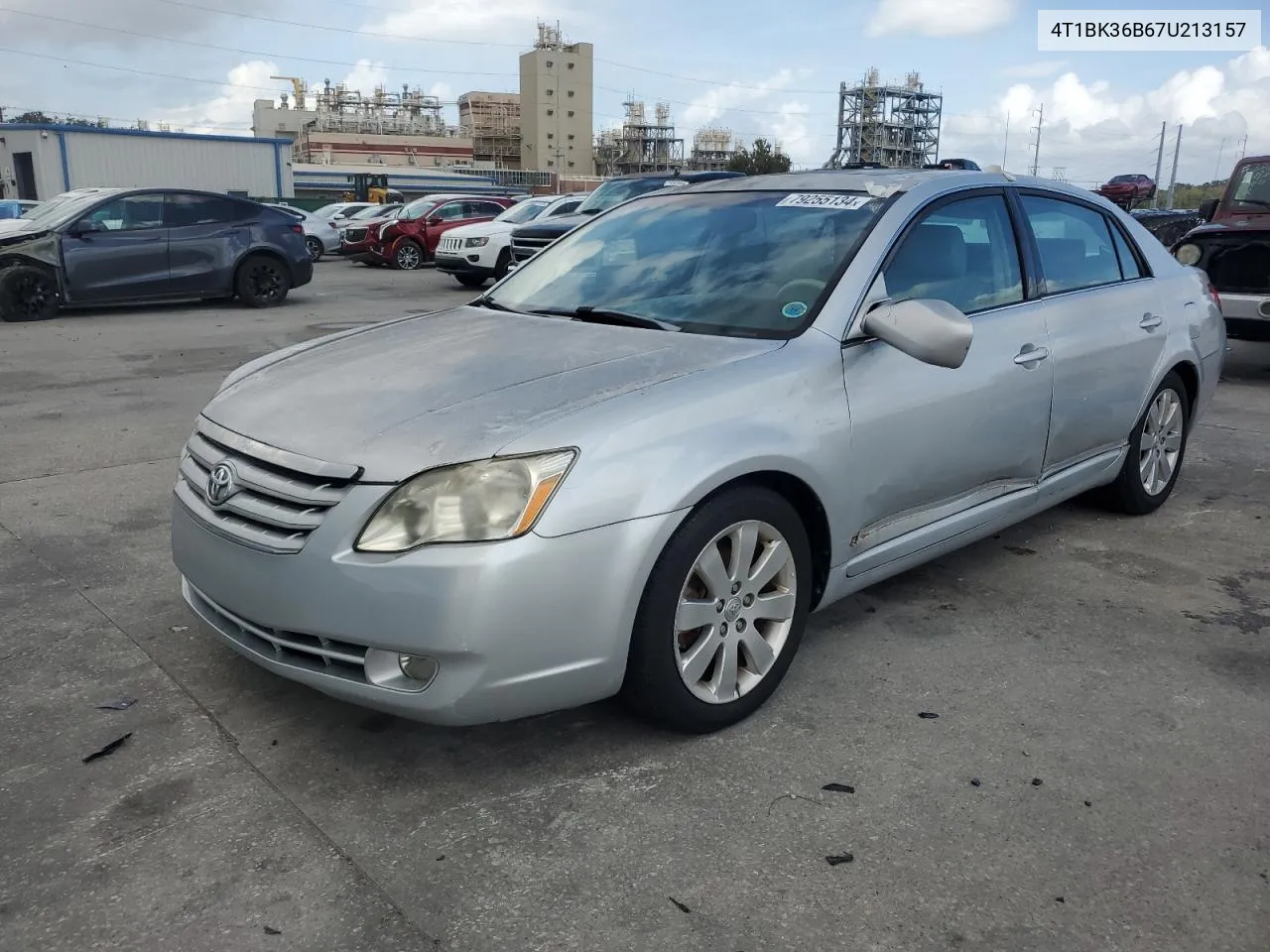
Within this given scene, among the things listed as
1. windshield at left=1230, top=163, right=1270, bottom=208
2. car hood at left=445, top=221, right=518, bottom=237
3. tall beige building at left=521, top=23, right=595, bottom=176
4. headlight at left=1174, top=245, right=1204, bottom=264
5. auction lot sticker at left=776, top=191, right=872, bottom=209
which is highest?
tall beige building at left=521, top=23, right=595, bottom=176

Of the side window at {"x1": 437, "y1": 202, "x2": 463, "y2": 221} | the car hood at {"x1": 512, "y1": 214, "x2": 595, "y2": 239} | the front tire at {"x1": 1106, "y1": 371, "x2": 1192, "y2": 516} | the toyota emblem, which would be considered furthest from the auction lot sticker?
the side window at {"x1": 437, "y1": 202, "x2": 463, "y2": 221}

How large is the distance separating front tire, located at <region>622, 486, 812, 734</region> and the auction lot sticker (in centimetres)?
125

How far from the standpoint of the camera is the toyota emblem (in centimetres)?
283

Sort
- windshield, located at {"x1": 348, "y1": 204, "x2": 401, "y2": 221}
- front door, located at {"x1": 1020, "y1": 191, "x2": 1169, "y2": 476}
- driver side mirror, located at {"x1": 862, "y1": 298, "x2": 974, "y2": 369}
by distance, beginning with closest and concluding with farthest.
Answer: driver side mirror, located at {"x1": 862, "y1": 298, "x2": 974, "y2": 369}, front door, located at {"x1": 1020, "y1": 191, "x2": 1169, "y2": 476}, windshield, located at {"x1": 348, "y1": 204, "x2": 401, "y2": 221}

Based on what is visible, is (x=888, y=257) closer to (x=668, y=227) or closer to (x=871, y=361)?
(x=871, y=361)

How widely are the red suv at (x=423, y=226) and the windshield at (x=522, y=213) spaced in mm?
2703

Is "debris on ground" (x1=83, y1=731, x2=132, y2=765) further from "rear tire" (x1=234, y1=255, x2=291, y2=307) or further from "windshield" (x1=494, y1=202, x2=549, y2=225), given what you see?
"windshield" (x1=494, y1=202, x2=549, y2=225)

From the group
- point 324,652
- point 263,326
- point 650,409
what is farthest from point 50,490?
point 263,326

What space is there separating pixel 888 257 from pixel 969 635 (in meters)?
1.34

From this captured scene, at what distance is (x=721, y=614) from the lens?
292 cm

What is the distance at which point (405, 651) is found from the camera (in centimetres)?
252

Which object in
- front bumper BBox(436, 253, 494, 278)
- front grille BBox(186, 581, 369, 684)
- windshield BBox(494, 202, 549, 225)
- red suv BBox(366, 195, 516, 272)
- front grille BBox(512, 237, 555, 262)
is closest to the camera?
front grille BBox(186, 581, 369, 684)

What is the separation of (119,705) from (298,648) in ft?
2.69

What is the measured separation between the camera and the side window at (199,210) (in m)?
12.9
